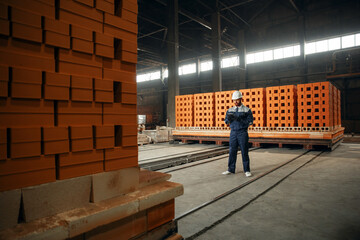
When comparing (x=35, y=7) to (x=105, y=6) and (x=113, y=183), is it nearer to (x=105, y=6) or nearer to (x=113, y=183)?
(x=105, y=6)

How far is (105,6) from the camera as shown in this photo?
1.71m

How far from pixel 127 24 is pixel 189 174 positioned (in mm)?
3747

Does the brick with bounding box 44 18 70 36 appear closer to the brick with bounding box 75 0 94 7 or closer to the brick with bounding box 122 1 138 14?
the brick with bounding box 75 0 94 7

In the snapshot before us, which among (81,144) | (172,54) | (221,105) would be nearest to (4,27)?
(81,144)

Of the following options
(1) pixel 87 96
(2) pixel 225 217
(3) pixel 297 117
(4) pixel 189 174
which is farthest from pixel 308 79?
(1) pixel 87 96

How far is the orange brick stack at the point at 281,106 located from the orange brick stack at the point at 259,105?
201 mm

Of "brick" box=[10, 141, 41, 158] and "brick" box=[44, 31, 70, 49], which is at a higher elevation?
"brick" box=[44, 31, 70, 49]

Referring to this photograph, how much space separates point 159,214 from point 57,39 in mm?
1480

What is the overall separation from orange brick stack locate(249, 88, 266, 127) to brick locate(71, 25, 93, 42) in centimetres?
840

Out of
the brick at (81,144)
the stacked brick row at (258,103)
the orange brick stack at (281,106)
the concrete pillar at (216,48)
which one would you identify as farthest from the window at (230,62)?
the brick at (81,144)

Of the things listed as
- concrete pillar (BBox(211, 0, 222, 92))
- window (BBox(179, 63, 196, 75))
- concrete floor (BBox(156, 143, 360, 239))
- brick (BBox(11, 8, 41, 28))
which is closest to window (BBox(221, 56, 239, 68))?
window (BBox(179, 63, 196, 75))

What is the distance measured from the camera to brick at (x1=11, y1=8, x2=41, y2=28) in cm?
129

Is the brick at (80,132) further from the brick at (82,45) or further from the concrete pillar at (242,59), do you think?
the concrete pillar at (242,59)

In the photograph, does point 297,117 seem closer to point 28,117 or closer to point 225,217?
point 225,217
